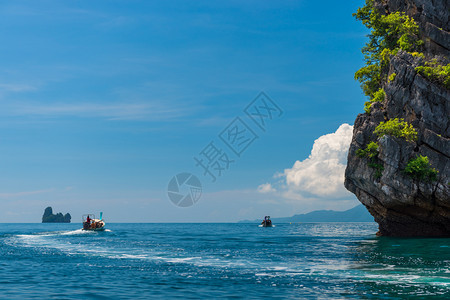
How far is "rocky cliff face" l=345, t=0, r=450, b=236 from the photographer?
4991 cm

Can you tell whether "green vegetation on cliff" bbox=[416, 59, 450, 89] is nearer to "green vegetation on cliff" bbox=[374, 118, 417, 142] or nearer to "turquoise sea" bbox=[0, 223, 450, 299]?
"green vegetation on cliff" bbox=[374, 118, 417, 142]

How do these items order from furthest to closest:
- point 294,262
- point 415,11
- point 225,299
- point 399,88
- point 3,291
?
point 415,11 < point 399,88 < point 294,262 < point 3,291 < point 225,299

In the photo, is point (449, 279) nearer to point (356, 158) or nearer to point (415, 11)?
point (356, 158)

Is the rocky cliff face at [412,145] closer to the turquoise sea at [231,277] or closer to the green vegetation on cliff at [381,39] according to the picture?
the green vegetation on cliff at [381,39]

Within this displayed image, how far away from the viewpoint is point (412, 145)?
50312mm

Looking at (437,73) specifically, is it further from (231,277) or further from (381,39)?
(231,277)

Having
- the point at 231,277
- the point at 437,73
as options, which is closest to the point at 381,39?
the point at 437,73

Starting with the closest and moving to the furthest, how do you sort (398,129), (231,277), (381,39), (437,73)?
(231,277), (437,73), (398,129), (381,39)

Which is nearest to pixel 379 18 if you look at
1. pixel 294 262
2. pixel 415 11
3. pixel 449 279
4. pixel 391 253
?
pixel 415 11

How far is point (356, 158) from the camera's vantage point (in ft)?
180

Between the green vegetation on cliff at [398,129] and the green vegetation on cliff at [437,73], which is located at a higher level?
the green vegetation on cliff at [437,73]

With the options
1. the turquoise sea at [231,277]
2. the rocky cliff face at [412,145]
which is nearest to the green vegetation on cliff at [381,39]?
the rocky cliff face at [412,145]

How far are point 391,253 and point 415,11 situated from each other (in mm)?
37038

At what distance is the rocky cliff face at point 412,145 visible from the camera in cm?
4991
